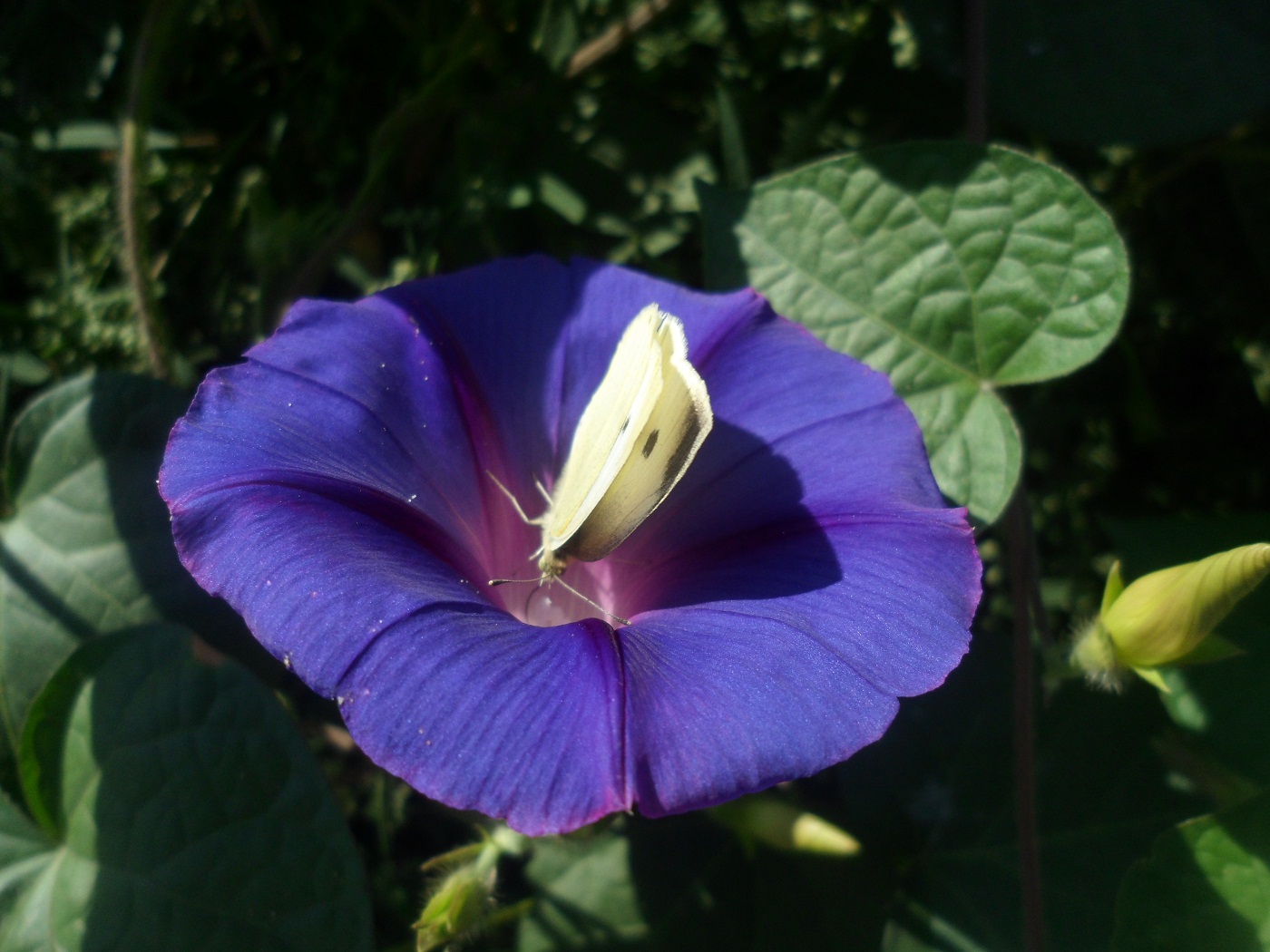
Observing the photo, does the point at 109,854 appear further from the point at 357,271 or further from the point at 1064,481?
the point at 1064,481

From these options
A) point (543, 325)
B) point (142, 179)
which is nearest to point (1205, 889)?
point (543, 325)

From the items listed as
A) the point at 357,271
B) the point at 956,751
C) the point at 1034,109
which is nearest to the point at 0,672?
the point at 357,271

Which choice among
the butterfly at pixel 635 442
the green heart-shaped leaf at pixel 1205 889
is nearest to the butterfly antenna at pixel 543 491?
the butterfly at pixel 635 442

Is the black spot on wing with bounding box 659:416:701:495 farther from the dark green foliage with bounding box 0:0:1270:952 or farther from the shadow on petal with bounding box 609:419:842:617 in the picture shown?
the dark green foliage with bounding box 0:0:1270:952

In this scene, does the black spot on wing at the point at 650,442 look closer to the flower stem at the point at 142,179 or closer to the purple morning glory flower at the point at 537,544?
the purple morning glory flower at the point at 537,544

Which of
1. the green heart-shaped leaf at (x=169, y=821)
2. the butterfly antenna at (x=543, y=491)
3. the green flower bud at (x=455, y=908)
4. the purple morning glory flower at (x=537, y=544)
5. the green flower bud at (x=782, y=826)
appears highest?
the purple morning glory flower at (x=537, y=544)

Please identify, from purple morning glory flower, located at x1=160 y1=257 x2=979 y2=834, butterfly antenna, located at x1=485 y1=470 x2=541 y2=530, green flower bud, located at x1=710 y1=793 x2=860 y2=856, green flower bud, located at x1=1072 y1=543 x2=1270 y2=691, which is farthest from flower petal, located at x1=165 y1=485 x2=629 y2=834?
green flower bud, located at x1=1072 y1=543 x2=1270 y2=691
